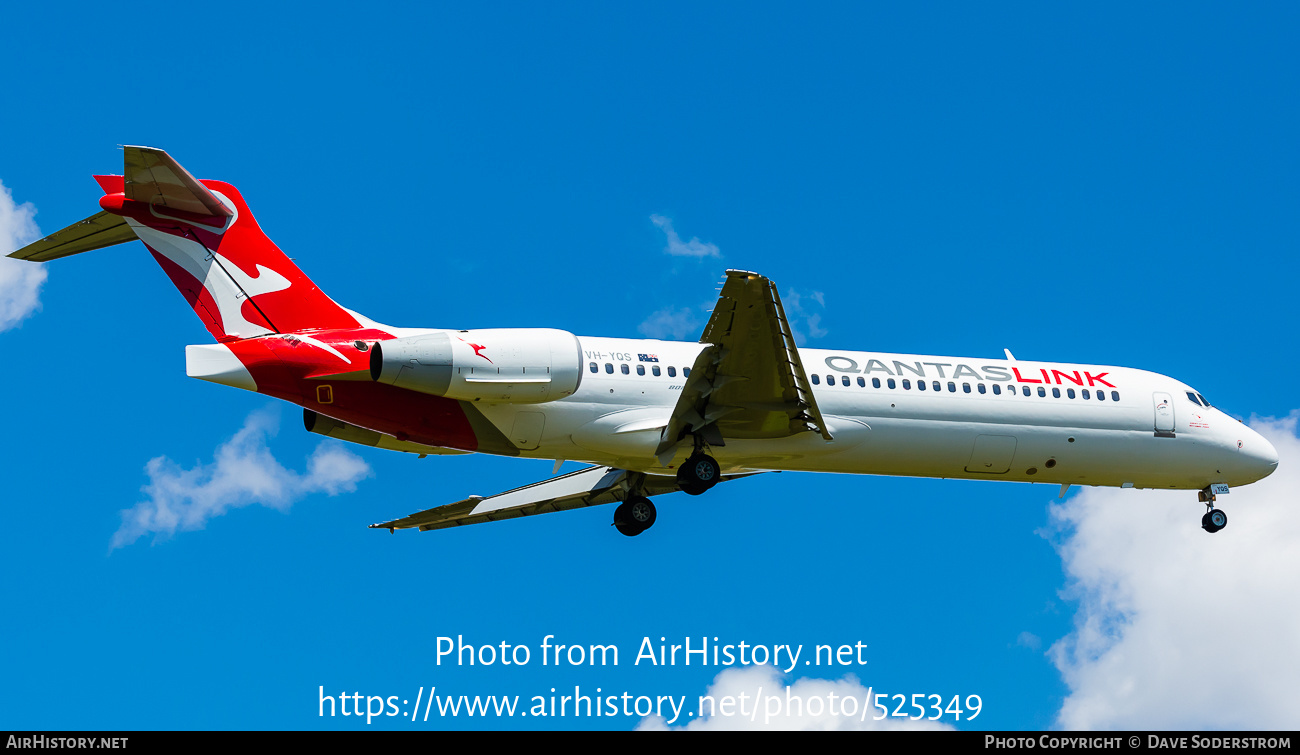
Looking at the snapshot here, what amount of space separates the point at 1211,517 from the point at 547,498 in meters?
12.8

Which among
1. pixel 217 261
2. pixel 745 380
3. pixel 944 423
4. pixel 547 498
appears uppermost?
pixel 217 261

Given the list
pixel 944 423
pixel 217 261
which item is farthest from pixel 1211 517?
pixel 217 261

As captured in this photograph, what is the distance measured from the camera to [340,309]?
21812 mm

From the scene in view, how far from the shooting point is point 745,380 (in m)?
22.0

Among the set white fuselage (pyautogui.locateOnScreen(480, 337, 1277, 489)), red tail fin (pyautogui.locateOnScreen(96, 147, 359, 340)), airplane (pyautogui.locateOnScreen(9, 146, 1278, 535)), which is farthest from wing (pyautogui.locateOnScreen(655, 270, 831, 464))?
red tail fin (pyautogui.locateOnScreen(96, 147, 359, 340))

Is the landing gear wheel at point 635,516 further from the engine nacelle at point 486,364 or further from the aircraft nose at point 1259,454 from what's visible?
the aircraft nose at point 1259,454

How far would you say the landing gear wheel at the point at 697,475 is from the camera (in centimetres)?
2245

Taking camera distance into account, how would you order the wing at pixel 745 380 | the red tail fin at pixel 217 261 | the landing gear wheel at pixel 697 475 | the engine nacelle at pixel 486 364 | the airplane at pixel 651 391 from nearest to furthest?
the engine nacelle at pixel 486 364 < the airplane at pixel 651 391 < the wing at pixel 745 380 < the red tail fin at pixel 217 261 < the landing gear wheel at pixel 697 475

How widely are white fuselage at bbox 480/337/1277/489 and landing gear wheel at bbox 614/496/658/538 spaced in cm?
185

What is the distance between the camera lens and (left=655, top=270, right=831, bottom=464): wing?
67.9ft

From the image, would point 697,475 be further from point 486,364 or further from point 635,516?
point 486,364

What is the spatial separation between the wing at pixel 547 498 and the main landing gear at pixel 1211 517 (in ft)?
30.0

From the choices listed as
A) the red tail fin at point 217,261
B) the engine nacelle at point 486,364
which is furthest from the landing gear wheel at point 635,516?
the red tail fin at point 217,261
